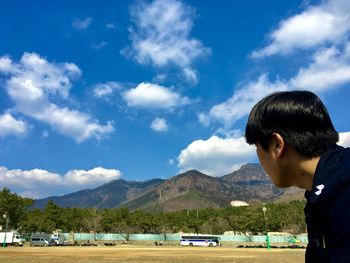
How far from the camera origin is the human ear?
6.59 ft

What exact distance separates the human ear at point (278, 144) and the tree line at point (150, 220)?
3923 inches

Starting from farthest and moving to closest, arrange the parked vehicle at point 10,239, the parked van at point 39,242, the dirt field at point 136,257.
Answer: the parked van at point 39,242 → the parked vehicle at point 10,239 → the dirt field at point 136,257

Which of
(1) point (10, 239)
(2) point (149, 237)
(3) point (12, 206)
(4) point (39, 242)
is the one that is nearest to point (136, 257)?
(1) point (10, 239)

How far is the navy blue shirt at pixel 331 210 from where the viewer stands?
59.5 inches

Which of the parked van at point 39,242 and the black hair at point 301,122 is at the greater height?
the black hair at point 301,122

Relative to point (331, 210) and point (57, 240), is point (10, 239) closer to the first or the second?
point (57, 240)

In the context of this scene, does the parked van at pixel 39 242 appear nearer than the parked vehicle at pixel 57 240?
Yes

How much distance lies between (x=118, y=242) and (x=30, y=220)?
2376 centimetres

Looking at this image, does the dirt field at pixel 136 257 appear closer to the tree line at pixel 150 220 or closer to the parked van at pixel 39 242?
the parked van at pixel 39 242

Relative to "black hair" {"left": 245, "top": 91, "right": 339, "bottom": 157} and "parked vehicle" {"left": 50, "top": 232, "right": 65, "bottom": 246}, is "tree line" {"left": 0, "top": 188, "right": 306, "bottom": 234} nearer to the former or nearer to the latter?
"parked vehicle" {"left": 50, "top": 232, "right": 65, "bottom": 246}

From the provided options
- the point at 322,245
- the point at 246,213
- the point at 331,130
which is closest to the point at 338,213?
the point at 322,245

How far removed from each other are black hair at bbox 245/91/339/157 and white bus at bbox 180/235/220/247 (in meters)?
100

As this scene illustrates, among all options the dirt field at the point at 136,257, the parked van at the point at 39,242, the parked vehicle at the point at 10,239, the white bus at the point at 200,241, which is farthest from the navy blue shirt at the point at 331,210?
the white bus at the point at 200,241

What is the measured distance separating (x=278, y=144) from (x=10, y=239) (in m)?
89.2
